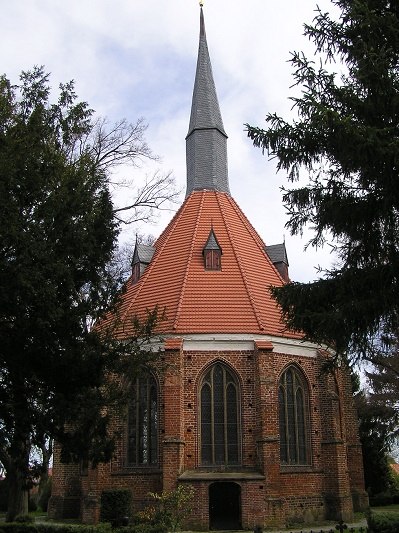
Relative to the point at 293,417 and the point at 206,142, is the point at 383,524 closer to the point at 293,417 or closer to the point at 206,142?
the point at 293,417

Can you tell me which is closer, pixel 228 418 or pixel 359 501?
pixel 228 418

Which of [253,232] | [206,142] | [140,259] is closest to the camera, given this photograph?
[140,259]

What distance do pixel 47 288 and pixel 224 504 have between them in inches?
418

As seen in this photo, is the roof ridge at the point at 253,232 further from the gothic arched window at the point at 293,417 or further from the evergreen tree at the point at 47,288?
the evergreen tree at the point at 47,288

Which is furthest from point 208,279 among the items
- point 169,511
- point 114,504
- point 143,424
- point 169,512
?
point 169,512

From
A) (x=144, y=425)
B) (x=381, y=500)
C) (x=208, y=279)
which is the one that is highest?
(x=208, y=279)

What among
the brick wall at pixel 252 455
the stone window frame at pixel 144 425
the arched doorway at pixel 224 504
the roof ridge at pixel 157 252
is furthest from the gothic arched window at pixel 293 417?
the roof ridge at pixel 157 252

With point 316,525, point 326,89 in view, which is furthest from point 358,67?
point 316,525

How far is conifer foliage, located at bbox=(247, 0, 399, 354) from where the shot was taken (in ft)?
31.2

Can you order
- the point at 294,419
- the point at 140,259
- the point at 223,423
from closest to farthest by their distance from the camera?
the point at 223,423
the point at 294,419
the point at 140,259

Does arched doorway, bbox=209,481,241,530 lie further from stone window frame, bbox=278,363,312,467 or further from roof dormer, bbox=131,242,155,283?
roof dormer, bbox=131,242,155,283

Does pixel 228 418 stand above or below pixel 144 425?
above

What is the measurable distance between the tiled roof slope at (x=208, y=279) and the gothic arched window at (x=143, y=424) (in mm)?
1755

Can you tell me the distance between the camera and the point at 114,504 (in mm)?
16969
